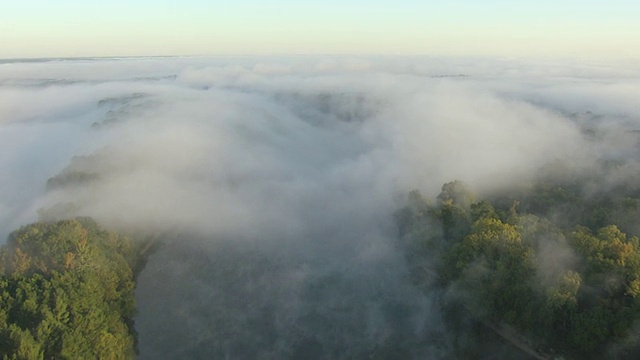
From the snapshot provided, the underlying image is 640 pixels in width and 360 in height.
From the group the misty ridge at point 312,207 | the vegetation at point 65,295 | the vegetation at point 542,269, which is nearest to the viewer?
the vegetation at point 65,295

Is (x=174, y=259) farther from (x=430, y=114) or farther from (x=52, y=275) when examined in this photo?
(x=430, y=114)

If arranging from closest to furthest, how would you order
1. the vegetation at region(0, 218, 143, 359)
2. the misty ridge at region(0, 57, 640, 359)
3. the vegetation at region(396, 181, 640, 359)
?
the vegetation at region(0, 218, 143, 359)
the vegetation at region(396, 181, 640, 359)
the misty ridge at region(0, 57, 640, 359)

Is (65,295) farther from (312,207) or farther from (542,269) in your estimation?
(312,207)

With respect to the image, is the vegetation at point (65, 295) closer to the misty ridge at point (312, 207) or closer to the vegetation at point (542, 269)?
the misty ridge at point (312, 207)

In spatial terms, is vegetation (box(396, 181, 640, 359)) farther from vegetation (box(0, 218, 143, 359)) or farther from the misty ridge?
vegetation (box(0, 218, 143, 359))

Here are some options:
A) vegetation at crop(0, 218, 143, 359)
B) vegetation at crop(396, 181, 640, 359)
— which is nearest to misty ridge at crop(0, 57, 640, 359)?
vegetation at crop(396, 181, 640, 359)

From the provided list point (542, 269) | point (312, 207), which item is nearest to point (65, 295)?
point (542, 269)

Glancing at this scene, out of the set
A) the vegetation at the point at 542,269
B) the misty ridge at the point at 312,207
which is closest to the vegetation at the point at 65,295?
the misty ridge at the point at 312,207
